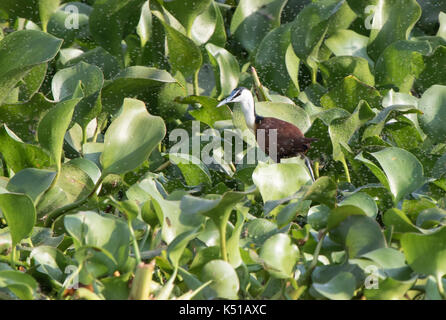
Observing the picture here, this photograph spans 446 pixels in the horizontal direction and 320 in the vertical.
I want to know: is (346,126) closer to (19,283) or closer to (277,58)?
(277,58)

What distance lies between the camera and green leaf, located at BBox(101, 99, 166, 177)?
211cm

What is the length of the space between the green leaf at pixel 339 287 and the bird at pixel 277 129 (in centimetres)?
82

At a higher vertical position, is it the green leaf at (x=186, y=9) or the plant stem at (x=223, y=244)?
the green leaf at (x=186, y=9)

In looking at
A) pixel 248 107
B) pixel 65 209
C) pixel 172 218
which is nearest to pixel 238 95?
pixel 248 107

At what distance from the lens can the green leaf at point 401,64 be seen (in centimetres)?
279

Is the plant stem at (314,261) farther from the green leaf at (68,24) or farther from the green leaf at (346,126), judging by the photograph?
the green leaf at (68,24)

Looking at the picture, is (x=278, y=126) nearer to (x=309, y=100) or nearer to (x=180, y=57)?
(x=309, y=100)

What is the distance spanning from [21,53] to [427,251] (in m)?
1.31

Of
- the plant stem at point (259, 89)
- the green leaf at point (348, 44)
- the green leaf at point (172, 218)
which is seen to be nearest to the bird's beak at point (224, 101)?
the plant stem at point (259, 89)

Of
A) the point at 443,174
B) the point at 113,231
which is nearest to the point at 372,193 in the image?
the point at 443,174

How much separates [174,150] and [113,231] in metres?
0.69

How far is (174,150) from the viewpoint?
254 cm

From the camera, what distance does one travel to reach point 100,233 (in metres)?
1.88

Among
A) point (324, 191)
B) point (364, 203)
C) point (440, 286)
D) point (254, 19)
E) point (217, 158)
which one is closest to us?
point (440, 286)
